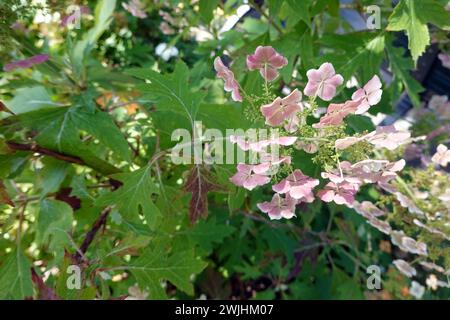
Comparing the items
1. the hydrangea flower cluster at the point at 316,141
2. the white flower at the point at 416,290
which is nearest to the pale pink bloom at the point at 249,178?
the hydrangea flower cluster at the point at 316,141

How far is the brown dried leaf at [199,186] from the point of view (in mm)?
814

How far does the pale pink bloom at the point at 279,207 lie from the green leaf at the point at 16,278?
527 mm

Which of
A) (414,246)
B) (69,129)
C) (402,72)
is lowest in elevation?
(414,246)

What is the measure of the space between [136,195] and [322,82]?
0.40 meters

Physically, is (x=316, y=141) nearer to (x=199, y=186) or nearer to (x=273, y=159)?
(x=273, y=159)

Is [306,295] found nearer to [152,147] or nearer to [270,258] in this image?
[270,258]

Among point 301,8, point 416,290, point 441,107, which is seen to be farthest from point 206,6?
point 416,290

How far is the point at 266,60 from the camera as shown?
0.67 metres

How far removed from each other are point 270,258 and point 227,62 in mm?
716

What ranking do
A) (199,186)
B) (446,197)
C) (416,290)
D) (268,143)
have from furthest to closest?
1. (416,290)
2. (446,197)
3. (199,186)
4. (268,143)
